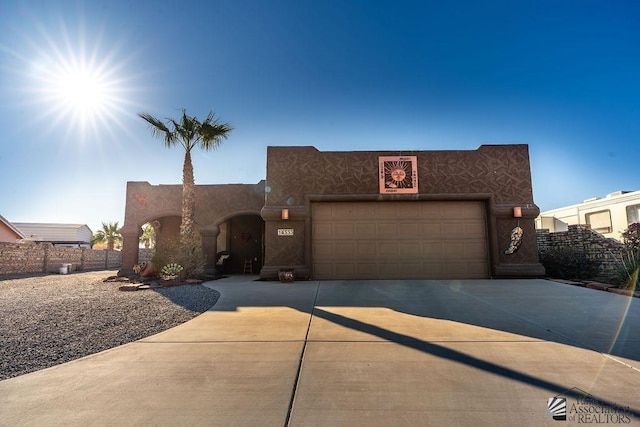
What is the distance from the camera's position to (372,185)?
11.4m

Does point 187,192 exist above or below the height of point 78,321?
above

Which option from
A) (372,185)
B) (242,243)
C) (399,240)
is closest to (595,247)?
(399,240)

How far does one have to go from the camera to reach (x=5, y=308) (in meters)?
6.35

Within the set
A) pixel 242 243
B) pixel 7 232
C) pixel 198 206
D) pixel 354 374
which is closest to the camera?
pixel 354 374

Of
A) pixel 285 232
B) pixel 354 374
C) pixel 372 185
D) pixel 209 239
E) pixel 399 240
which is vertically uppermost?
pixel 372 185

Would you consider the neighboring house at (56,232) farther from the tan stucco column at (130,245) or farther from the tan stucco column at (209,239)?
the tan stucco column at (209,239)

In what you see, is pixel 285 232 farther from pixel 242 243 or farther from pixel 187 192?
pixel 242 243

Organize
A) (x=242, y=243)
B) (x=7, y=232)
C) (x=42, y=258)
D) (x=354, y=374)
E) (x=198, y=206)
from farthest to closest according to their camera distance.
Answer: (x=7, y=232) → (x=42, y=258) → (x=242, y=243) → (x=198, y=206) → (x=354, y=374)

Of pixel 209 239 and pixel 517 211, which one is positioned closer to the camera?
pixel 517 211

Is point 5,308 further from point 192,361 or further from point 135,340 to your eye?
point 192,361

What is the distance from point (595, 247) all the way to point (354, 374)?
12.1 metres

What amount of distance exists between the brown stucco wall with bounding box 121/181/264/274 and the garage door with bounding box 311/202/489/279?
487 cm

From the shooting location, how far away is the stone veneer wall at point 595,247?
33.7ft

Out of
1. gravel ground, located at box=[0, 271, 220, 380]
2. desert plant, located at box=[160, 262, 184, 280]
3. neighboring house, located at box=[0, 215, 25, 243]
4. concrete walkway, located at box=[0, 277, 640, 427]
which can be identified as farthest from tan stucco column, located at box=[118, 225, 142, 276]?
neighboring house, located at box=[0, 215, 25, 243]
